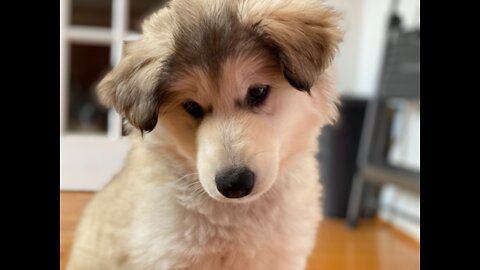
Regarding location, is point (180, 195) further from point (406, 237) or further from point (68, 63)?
point (406, 237)

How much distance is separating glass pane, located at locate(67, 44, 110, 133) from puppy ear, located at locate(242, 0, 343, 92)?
64 cm

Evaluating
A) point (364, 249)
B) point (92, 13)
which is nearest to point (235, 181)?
point (92, 13)

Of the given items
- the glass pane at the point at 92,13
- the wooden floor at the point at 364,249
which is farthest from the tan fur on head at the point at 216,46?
the wooden floor at the point at 364,249

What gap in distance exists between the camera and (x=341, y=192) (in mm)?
3395

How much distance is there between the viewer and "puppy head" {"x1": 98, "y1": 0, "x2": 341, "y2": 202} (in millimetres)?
994

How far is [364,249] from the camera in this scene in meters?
2.71

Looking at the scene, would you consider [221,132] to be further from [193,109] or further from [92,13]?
[92,13]

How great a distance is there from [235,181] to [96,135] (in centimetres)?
73

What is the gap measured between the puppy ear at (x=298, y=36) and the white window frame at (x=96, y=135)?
0.51 metres

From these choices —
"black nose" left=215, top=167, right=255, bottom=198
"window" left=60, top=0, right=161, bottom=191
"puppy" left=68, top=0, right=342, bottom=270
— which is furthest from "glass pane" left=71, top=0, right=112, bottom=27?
"black nose" left=215, top=167, right=255, bottom=198

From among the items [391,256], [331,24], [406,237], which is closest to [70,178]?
[331,24]
